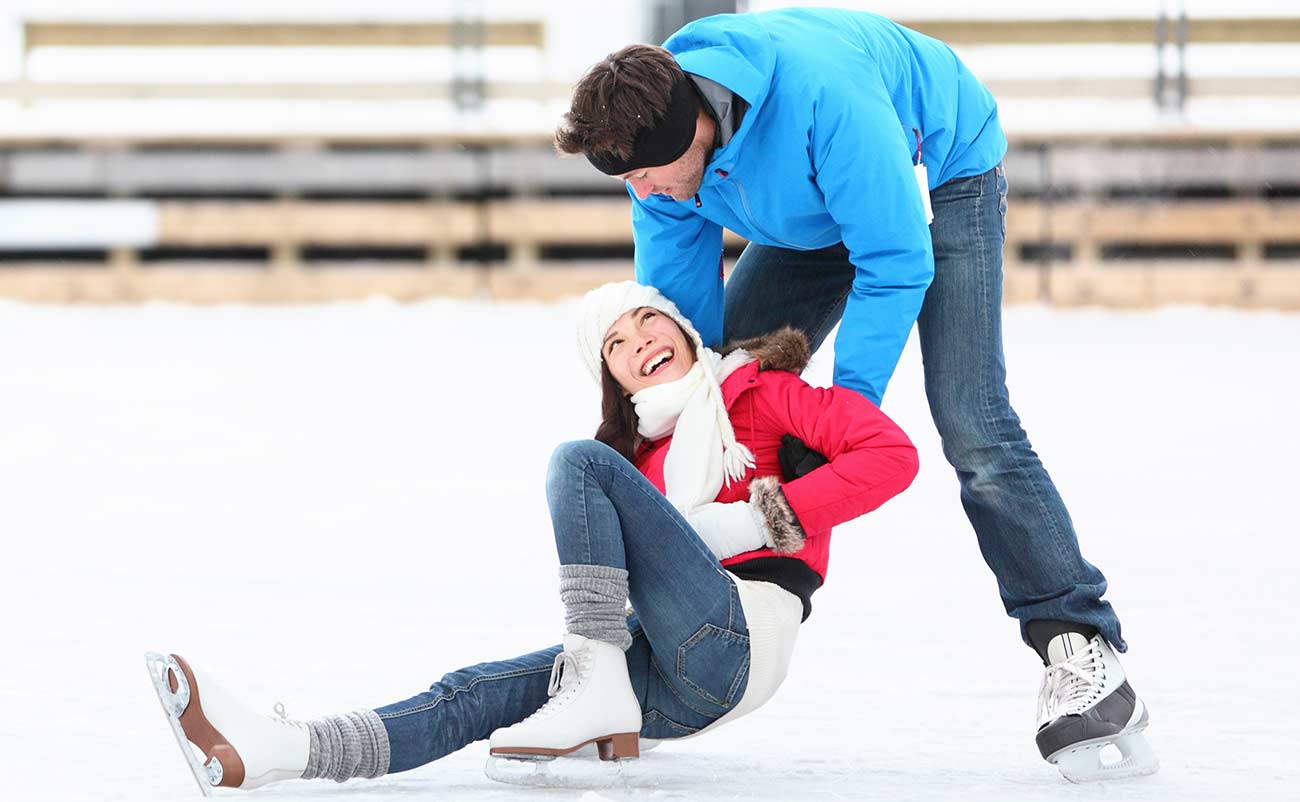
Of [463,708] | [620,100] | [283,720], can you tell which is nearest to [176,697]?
[283,720]

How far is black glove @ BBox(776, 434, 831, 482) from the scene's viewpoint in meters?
1.80

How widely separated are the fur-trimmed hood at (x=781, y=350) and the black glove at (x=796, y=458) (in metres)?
0.09

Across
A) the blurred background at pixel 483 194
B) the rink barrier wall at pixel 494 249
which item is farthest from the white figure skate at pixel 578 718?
the rink barrier wall at pixel 494 249

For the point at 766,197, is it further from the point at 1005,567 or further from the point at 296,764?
the point at 296,764

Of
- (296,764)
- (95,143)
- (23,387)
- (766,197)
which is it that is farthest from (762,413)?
(95,143)

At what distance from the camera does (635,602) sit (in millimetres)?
1728

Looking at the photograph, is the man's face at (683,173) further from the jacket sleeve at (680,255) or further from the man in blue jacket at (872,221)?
the jacket sleeve at (680,255)

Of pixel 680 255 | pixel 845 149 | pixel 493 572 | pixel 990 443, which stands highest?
pixel 845 149

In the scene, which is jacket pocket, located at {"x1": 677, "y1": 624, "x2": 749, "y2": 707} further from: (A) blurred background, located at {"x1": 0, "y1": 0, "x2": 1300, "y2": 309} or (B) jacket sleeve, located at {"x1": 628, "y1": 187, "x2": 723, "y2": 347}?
(A) blurred background, located at {"x1": 0, "y1": 0, "x2": 1300, "y2": 309}

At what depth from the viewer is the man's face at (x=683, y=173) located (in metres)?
1.78

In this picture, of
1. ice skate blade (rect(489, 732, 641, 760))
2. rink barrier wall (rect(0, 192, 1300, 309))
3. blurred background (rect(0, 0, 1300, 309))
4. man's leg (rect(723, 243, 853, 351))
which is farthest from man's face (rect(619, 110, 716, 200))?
rink barrier wall (rect(0, 192, 1300, 309))

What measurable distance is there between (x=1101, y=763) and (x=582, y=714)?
0.59m

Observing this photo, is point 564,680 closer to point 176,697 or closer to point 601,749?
point 601,749

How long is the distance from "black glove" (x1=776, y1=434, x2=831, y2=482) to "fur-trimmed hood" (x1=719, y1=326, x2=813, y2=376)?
87mm
